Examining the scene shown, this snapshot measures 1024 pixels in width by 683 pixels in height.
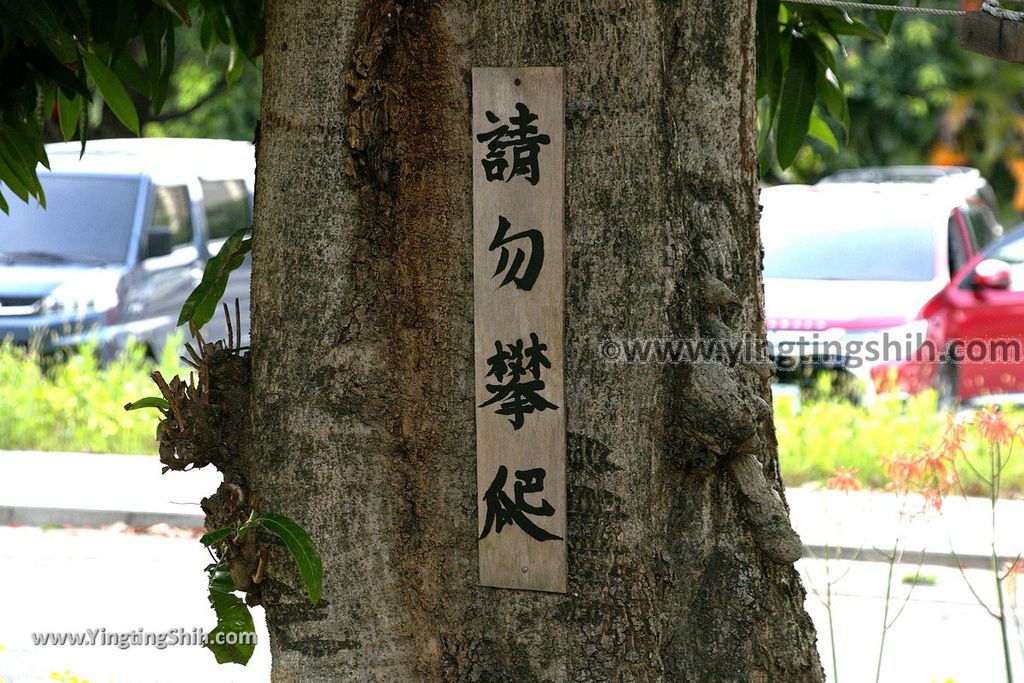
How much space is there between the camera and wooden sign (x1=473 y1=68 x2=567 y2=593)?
2586 mm

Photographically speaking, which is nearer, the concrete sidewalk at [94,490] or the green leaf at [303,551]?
the green leaf at [303,551]

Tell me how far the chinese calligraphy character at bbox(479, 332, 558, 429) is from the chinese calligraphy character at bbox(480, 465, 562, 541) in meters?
0.11

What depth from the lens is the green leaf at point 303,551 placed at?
8.38ft

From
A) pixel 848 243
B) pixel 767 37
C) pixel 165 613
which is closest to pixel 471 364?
pixel 767 37

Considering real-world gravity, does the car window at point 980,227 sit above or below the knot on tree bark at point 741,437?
above

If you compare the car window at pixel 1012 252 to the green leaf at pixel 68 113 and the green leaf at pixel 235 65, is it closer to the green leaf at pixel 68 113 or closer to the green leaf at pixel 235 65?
the green leaf at pixel 235 65

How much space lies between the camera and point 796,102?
3.75 meters

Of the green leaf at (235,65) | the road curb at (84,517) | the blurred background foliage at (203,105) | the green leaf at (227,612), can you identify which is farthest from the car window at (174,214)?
the green leaf at (227,612)

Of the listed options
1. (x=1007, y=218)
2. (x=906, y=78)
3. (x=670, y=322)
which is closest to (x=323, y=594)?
(x=670, y=322)

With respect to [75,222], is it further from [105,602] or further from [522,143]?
[522,143]

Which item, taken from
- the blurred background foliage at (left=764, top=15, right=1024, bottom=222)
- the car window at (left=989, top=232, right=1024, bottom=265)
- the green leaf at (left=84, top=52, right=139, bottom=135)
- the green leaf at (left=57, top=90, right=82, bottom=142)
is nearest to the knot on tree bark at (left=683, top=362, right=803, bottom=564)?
the green leaf at (left=84, top=52, right=139, bottom=135)

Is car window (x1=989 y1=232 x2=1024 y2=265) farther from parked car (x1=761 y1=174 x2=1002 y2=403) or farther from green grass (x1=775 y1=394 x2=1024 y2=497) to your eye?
green grass (x1=775 y1=394 x2=1024 y2=497)

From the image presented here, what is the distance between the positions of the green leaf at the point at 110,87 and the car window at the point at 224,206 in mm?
7312

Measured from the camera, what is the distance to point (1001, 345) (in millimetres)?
9016
